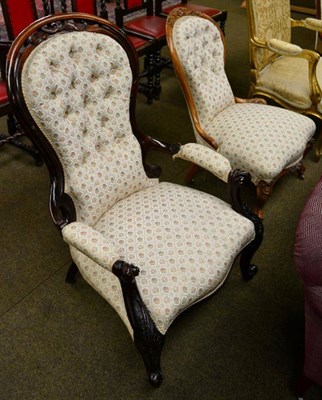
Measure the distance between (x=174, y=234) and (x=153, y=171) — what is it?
1.12ft

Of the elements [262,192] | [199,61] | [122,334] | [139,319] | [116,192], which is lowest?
[122,334]

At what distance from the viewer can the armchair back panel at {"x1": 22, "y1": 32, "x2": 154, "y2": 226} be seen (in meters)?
1.08

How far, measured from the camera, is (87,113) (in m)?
1.21

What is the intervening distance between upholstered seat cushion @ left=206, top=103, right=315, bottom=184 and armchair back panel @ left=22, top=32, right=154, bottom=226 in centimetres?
51

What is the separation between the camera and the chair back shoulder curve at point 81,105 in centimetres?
106

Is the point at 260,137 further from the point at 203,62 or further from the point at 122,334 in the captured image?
the point at 122,334

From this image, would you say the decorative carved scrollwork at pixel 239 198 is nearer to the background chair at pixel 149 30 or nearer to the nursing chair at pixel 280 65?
the nursing chair at pixel 280 65

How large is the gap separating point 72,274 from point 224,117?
990 mm

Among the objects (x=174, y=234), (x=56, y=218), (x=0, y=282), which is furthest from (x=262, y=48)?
(x=0, y=282)

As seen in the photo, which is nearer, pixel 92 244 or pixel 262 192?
pixel 92 244

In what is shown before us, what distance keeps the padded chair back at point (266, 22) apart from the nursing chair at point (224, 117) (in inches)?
17.1

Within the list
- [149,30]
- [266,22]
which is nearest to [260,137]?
[266,22]

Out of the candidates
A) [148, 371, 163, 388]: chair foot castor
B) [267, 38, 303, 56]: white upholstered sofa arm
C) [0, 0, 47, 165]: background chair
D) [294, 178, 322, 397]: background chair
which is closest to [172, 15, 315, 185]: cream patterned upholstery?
[267, 38, 303, 56]: white upholstered sofa arm

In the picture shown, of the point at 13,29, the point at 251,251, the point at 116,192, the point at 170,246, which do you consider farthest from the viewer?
the point at 13,29
